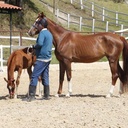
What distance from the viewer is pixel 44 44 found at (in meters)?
10.0

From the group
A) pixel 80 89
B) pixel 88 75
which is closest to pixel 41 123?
pixel 80 89

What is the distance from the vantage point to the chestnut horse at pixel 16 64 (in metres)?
10.5

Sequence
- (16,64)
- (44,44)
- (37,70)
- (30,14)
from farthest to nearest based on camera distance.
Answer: (30,14) < (16,64) < (37,70) < (44,44)

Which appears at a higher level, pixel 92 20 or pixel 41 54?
pixel 92 20

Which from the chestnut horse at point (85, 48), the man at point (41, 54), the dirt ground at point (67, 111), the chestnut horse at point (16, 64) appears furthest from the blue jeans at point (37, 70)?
the chestnut horse at point (85, 48)

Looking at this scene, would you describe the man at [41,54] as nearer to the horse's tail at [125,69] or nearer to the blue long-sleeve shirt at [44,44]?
the blue long-sleeve shirt at [44,44]

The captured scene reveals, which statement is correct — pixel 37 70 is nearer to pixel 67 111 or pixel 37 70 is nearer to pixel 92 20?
pixel 67 111

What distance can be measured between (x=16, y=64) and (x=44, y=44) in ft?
3.80

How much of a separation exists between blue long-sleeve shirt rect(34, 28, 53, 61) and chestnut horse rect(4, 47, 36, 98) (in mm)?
857

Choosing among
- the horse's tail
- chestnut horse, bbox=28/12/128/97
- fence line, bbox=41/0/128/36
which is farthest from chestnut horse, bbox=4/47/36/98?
fence line, bbox=41/0/128/36

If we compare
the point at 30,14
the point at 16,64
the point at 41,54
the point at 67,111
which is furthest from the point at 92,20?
the point at 67,111

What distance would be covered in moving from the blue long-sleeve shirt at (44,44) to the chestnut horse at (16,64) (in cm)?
86

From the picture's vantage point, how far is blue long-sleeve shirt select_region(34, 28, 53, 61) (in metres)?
9.97

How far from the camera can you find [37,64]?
10109mm
